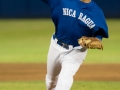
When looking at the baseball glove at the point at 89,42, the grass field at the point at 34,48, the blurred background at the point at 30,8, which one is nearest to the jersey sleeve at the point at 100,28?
the baseball glove at the point at 89,42

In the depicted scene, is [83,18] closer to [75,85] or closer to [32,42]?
[75,85]

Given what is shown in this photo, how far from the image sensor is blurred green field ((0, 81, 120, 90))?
24.0 ft

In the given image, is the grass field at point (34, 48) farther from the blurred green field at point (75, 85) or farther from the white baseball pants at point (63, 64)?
the white baseball pants at point (63, 64)

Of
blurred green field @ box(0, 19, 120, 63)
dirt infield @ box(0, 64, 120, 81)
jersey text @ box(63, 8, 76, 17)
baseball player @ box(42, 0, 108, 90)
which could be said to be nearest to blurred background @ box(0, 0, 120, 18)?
blurred green field @ box(0, 19, 120, 63)

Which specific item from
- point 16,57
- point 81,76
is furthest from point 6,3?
point 81,76

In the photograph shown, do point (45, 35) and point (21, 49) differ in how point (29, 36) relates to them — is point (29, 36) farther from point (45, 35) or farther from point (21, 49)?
point (21, 49)

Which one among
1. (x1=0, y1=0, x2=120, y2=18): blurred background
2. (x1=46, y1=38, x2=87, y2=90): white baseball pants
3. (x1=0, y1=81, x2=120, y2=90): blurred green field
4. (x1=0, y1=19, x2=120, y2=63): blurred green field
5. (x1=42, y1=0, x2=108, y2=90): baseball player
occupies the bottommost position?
(x1=0, y1=0, x2=120, y2=18): blurred background

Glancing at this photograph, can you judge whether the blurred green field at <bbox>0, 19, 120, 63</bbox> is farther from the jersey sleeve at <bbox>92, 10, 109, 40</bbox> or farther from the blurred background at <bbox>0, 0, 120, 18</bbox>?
the jersey sleeve at <bbox>92, 10, 109, 40</bbox>

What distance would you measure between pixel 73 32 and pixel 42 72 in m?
3.78

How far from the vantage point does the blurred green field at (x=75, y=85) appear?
7312 mm

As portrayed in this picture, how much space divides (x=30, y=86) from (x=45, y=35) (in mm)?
8324

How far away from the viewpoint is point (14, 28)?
17.8 m

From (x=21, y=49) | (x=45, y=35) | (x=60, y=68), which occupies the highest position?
(x=60, y=68)

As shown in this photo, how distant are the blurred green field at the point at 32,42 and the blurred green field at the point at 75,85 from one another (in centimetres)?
240
